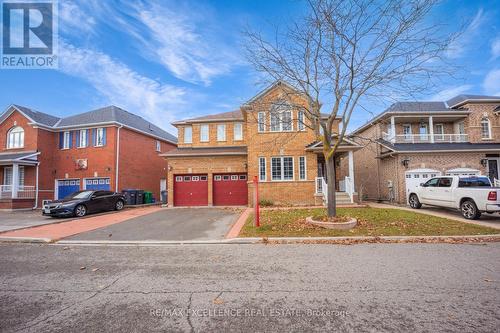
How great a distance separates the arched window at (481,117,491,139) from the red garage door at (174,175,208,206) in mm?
22534

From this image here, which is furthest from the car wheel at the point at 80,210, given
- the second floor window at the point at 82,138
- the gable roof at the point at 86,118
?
the second floor window at the point at 82,138

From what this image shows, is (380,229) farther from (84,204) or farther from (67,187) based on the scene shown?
(67,187)

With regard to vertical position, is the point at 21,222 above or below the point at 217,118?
below

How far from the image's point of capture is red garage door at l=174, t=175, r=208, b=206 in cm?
1830

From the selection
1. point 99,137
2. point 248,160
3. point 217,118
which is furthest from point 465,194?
point 99,137

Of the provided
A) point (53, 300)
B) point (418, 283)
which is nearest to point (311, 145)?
point (418, 283)

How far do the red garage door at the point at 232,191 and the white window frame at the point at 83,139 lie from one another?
1276cm

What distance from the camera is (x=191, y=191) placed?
1834 cm

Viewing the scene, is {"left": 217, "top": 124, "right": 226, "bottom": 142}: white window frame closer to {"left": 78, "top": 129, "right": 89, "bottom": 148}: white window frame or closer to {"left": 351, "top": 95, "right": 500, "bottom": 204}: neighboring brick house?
{"left": 351, "top": 95, "right": 500, "bottom": 204}: neighboring brick house

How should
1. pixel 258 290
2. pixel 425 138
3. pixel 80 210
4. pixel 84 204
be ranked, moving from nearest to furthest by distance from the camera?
pixel 258 290 → pixel 80 210 → pixel 84 204 → pixel 425 138

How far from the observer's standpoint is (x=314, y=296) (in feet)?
12.3

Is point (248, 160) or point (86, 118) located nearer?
point (248, 160)

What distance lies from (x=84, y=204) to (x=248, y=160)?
1069cm

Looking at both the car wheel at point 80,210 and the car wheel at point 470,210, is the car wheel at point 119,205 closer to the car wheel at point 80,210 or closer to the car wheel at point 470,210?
the car wheel at point 80,210
